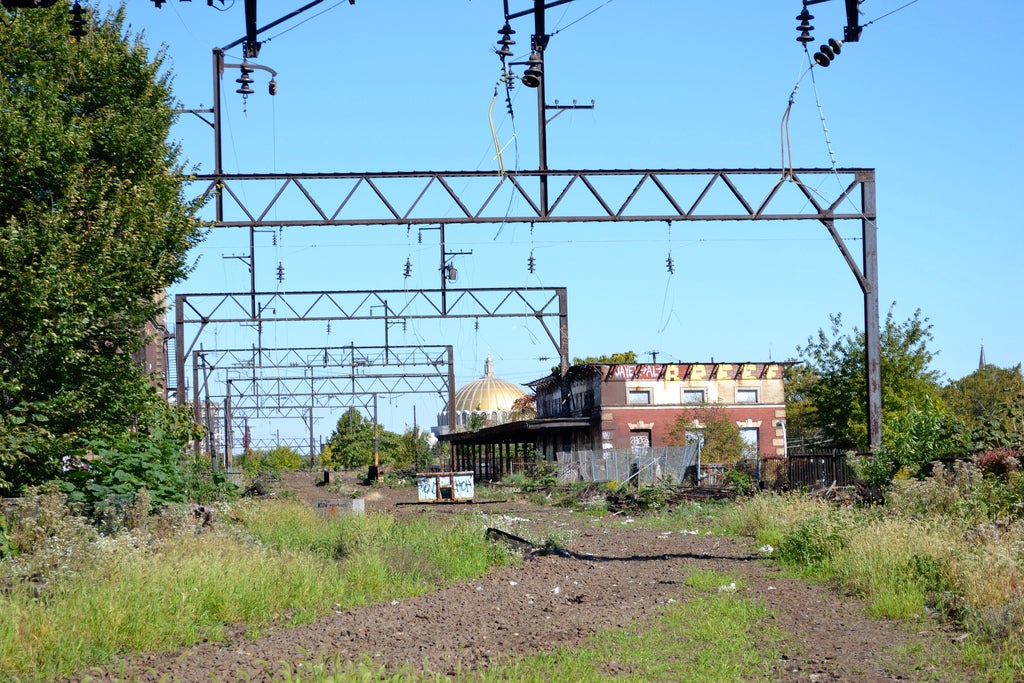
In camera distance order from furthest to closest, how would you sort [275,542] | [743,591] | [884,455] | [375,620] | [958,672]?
[884,455]
[275,542]
[743,591]
[375,620]
[958,672]

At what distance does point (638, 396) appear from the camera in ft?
184

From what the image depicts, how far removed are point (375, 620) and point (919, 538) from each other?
6437 mm

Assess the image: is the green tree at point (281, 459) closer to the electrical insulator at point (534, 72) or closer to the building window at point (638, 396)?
the building window at point (638, 396)

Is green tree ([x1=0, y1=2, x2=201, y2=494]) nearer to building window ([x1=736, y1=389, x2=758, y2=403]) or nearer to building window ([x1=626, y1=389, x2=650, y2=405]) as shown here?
building window ([x1=626, y1=389, x2=650, y2=405])

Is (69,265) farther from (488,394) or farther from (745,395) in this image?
(488,394)

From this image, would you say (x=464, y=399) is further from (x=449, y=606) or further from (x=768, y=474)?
(x=449, y=606)

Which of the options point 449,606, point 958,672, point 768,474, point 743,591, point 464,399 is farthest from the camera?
point 464,399

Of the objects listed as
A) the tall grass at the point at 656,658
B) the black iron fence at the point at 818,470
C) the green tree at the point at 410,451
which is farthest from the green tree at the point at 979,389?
the tall grass at the point at 656,658

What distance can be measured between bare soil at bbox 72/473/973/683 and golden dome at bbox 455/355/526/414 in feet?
436

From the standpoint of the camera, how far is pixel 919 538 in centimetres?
1303

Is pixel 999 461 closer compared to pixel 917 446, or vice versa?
pixel 999 461

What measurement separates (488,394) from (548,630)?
471 feet

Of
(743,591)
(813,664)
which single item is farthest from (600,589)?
(813,664)

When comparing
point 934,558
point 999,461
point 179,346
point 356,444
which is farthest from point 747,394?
point 356,444
